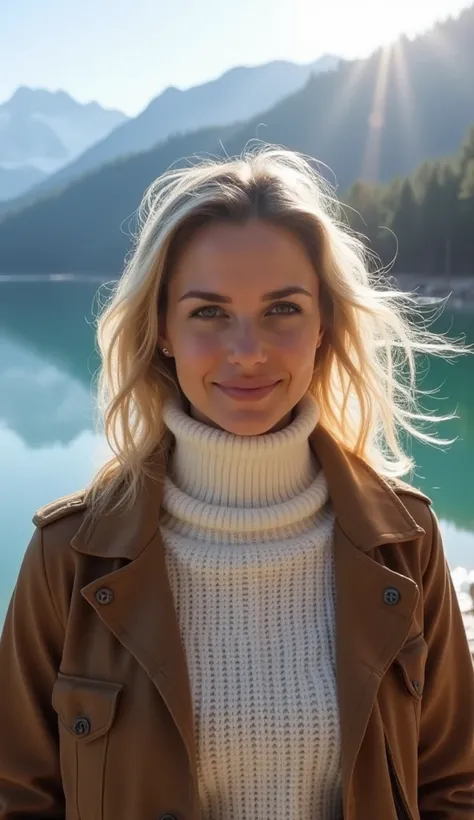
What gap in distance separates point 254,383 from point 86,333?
19.7m

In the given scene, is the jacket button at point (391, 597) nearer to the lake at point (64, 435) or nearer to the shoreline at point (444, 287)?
the lake at point (64, 435)

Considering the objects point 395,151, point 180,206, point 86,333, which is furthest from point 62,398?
point 395,151

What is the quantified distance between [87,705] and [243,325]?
664mm

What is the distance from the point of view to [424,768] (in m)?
1.38

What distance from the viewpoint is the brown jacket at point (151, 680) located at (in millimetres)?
1197

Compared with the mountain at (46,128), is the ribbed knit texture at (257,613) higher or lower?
lower

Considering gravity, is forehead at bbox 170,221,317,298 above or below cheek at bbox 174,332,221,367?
above

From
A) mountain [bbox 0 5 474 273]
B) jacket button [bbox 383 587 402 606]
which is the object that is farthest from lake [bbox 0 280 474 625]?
mountain [bbox 0 5 474 273]

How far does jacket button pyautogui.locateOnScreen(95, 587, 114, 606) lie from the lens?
1.22 m

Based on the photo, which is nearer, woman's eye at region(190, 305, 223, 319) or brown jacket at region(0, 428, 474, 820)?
brown jacket at region(0, 428, 474, 820)

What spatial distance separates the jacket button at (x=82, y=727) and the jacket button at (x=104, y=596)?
0.18 metres

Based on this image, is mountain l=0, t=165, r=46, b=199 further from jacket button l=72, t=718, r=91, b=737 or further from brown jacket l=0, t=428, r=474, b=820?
jacket button l=72, t=718, r=91, b=737

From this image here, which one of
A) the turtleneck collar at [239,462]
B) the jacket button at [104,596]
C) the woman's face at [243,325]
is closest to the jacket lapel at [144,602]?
the jacket button at [104,596]

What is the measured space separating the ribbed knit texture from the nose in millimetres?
163
